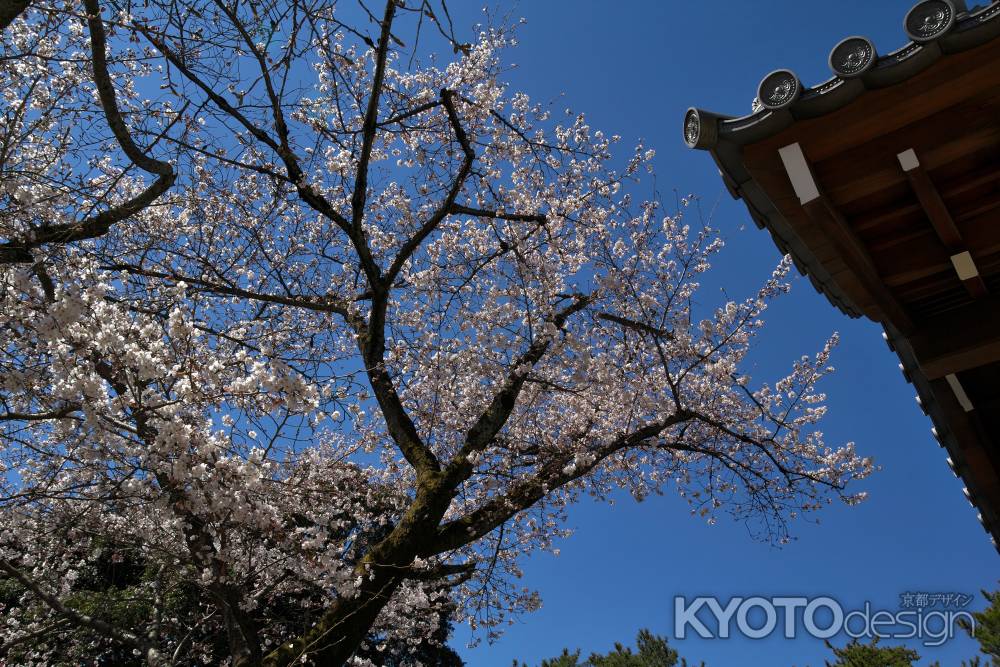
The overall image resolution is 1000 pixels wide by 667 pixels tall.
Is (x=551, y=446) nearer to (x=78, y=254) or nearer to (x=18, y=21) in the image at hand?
(x=78, y=254)

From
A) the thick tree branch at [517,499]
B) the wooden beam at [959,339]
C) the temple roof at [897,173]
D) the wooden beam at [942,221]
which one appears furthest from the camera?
the thick tree branch at [517,499]

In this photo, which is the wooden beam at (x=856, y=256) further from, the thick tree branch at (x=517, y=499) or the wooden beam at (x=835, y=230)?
the thick tree branch at (x=517, y=499)

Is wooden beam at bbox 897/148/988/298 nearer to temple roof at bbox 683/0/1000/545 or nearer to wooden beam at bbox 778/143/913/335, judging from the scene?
temple roof at bbox 683/0/1000/545

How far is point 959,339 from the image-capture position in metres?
3.13

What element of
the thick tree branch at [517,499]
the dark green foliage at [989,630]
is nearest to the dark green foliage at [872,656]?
the dark green foliage at [989,630]

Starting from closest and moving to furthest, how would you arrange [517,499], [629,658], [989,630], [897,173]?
[897,173]
[517,499]
[989,630]
[629,658]

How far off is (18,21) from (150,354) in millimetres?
3512

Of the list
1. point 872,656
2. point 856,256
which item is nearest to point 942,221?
point 856,256

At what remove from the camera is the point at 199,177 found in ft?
19.4

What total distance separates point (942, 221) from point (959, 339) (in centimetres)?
87

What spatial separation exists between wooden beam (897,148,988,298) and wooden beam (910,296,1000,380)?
0.10m

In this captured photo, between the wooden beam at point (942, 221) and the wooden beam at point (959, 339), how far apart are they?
0.10 metres

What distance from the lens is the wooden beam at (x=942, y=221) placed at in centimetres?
236

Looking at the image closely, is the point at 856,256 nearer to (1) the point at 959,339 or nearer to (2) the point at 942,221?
(2) the point at 942,221
